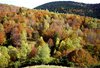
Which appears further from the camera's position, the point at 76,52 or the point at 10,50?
the point at 10,50

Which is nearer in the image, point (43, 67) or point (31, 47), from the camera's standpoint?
point (43, 67)

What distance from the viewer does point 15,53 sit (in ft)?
548

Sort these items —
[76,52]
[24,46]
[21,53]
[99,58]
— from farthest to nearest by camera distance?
1. [24,46]
2. [21,53]
3. [99,58]
4. [76,52]

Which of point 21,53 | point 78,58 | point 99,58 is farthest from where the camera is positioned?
point 21,53

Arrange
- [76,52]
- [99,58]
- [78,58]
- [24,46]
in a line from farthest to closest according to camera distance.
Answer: [24,46], [99,58], [76,52], [78,58]

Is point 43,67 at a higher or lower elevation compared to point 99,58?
higher

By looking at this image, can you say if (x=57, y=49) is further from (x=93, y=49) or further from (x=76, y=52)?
(x=76, y=52)

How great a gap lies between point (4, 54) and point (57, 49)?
129 feet

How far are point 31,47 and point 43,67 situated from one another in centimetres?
15106

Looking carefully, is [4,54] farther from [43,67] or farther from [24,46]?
[43,67]

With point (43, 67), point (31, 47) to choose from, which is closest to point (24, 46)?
point (31, 47)

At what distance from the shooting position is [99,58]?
6348 inches

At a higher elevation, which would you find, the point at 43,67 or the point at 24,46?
the point at 43,67

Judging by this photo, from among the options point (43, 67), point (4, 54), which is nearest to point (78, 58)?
point (4, 54)
